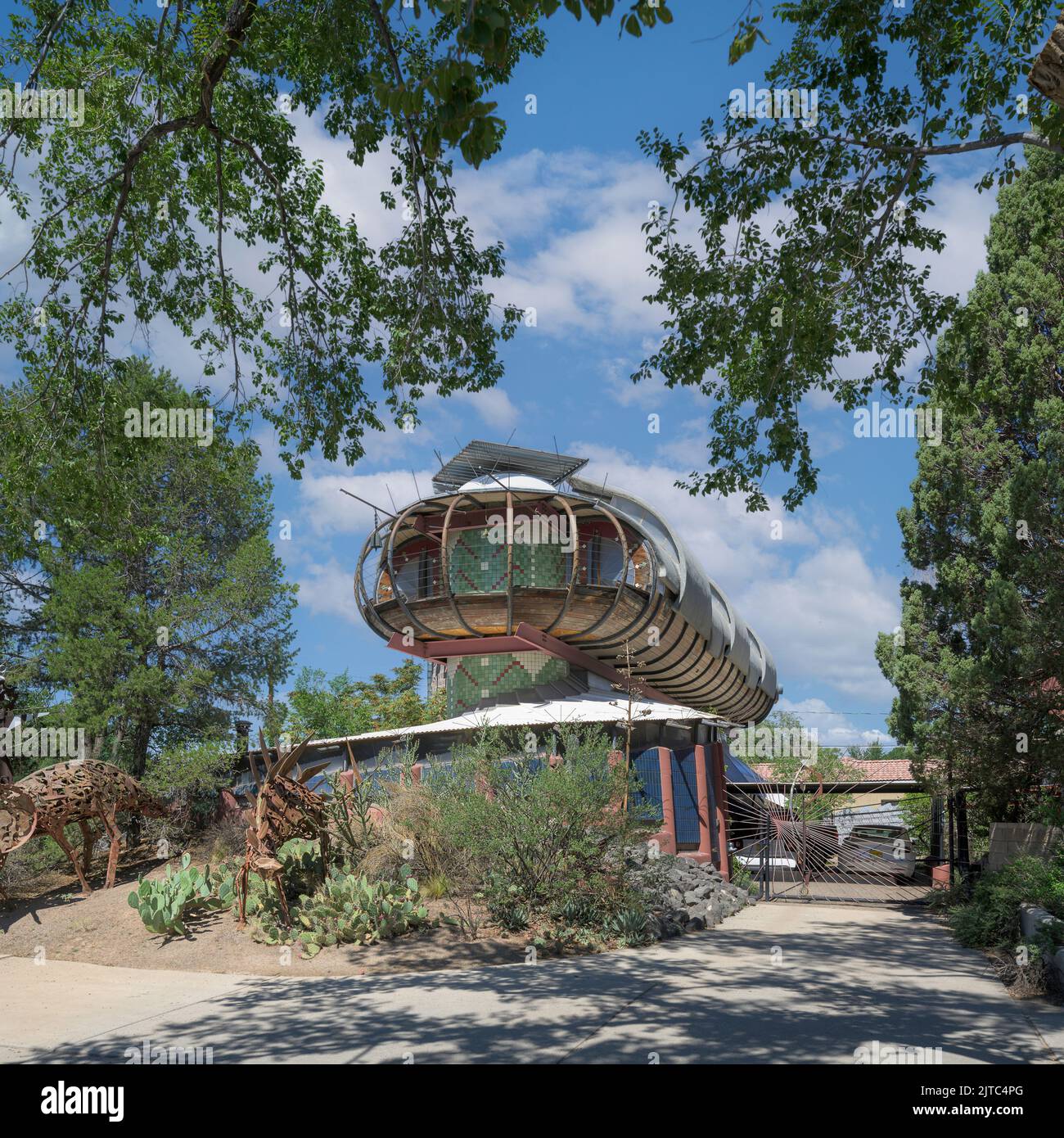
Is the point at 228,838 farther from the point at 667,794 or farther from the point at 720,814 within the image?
the point at 720,814

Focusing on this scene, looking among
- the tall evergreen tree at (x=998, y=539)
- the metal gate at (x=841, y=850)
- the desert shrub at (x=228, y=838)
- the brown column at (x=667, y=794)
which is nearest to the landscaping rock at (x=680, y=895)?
the brown column at (x=667, y=794)

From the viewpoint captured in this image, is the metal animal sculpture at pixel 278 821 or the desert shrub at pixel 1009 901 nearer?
the desert shrub at pixel 1009 901

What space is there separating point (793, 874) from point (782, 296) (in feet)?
54.3

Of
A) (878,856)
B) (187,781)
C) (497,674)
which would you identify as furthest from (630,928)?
(497,674)

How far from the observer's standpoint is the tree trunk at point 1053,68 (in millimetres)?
5023

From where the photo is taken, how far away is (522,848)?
1129 centimetres

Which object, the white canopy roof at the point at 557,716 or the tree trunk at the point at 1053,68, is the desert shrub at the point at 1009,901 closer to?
the white canopy roof at the point at 557,716

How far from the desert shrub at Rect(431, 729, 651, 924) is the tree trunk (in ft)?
27.9

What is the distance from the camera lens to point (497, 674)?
1013 inches

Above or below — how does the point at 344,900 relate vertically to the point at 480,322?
below

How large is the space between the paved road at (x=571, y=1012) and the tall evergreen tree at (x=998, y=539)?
4.20 metres

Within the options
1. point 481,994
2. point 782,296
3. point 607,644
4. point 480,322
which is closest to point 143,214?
point 480,322

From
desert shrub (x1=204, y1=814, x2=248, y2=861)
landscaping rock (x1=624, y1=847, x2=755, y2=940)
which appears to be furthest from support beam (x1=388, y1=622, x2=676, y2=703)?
desert shrub (x1=204, y1=814, x2=248, y2=861)
